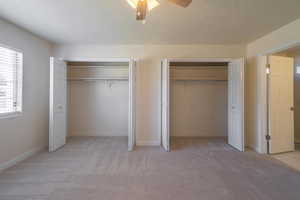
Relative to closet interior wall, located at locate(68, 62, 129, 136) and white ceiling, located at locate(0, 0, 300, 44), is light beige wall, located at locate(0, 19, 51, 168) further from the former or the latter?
closet interior wall, located at locate(68, 62, 129, 136)

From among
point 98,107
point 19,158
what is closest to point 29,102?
point 19,158

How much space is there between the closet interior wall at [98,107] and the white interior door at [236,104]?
2.60 meters

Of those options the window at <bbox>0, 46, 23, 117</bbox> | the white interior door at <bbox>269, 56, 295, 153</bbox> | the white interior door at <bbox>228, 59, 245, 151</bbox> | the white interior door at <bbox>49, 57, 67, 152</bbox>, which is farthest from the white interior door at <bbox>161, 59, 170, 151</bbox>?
the window at <bbox>0, 46, 23, 117</bbox>

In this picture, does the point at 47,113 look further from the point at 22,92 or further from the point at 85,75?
the point at 85,75

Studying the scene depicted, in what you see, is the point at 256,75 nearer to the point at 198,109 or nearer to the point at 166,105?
the point at 198,109

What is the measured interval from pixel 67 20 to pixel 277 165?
4.17 m

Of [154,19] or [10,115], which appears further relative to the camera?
[10,115]

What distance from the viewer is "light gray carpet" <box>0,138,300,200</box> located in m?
1.94

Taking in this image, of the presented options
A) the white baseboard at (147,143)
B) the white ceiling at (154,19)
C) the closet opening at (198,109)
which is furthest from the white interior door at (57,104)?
the closet opening at (198,109)

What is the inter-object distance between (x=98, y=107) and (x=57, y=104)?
1196mm

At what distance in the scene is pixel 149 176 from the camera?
7.68 ft

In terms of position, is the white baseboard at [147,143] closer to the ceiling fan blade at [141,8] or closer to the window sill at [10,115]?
the window sill at [10,115]

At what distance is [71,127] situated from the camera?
14.6 feet

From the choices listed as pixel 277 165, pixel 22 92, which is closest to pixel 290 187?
pixel 277 165
